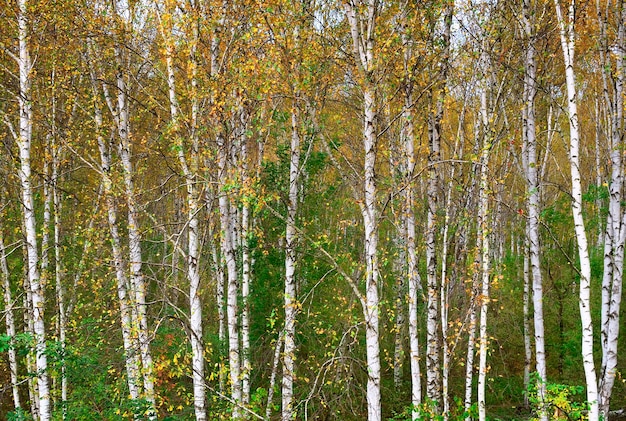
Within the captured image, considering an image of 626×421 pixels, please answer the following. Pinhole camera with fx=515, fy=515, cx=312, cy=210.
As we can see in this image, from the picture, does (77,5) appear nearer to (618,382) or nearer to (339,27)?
(339,27)

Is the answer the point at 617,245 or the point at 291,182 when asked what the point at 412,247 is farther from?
the point at 617,245

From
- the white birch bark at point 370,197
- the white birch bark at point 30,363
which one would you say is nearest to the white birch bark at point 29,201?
the white birch bark at point 30,363

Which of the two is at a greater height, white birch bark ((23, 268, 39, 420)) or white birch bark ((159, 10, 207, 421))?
white birch bark ((159, 10, 207, 421))

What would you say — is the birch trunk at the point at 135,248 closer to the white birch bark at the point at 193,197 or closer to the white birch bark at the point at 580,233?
the white birch bark at the point at 193,197

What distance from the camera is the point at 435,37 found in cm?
722

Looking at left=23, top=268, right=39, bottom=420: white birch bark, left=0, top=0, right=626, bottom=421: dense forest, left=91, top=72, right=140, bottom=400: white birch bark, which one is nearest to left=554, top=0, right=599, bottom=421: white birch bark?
left=0, top=0, right=626, bottom=421: dense forest

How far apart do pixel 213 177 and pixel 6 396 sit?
32.5 feet

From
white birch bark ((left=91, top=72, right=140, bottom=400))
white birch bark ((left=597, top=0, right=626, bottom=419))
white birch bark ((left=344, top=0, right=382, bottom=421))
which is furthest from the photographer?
white birch bark ((left=597, top=0, right=626, bottom=419))

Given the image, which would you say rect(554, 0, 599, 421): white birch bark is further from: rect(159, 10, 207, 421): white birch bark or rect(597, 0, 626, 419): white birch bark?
rect(159, 10, 207, 421): white birch bark

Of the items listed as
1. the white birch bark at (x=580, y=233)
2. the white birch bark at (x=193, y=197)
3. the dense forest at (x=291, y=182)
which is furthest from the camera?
the white birch bark at (x=193, y=197)

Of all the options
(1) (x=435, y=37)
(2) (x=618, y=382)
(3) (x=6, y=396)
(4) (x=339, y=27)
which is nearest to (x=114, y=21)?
(4) (x=339, y=27)

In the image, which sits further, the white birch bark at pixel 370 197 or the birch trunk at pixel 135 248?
the birch trunk at pixel 135 248

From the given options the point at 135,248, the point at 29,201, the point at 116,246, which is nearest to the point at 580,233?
the point at 135,248

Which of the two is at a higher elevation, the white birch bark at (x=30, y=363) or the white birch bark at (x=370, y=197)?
the white birch bark at (x=370, y=197)
